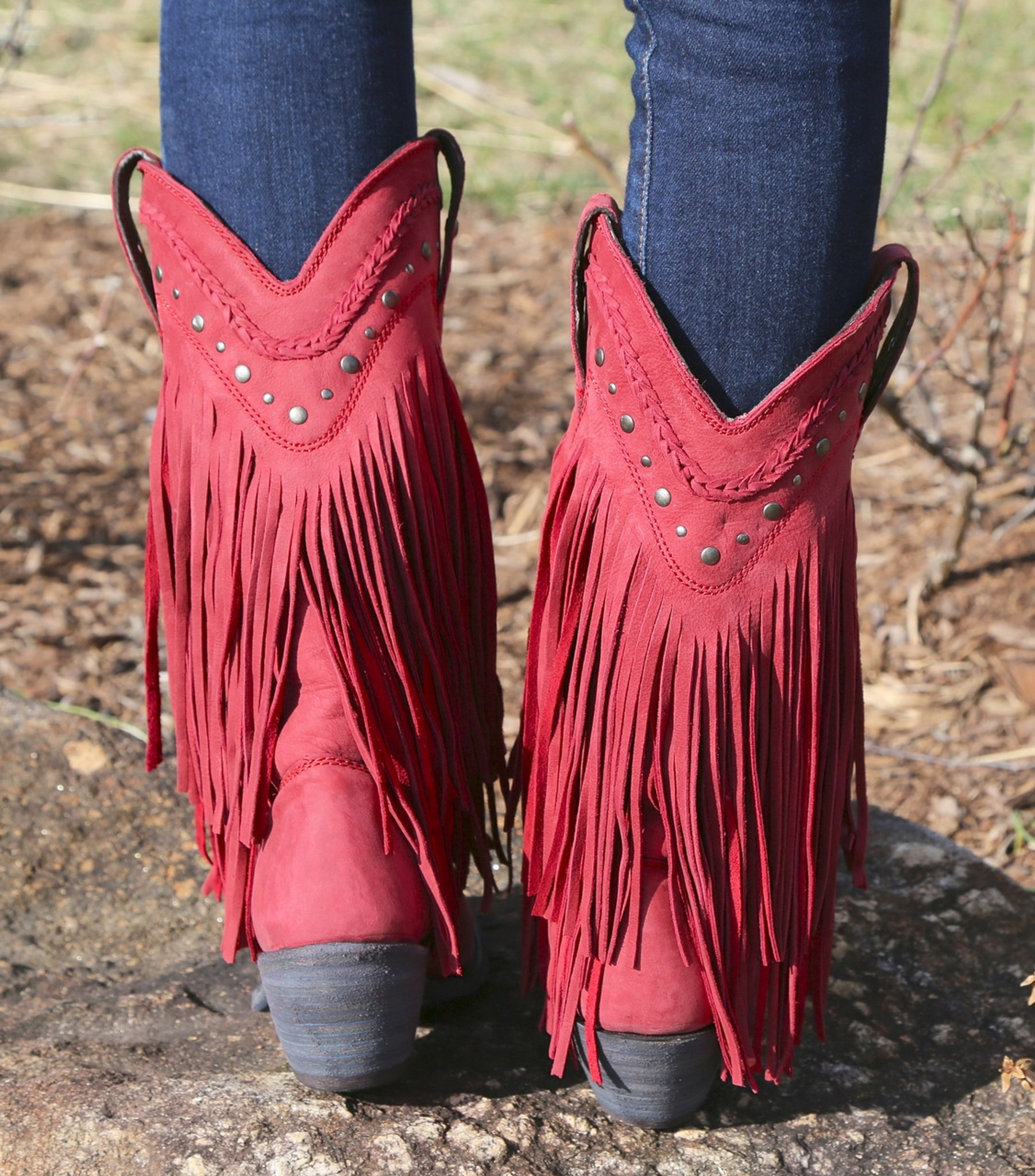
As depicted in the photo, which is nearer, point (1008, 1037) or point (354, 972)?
point (354, 972)

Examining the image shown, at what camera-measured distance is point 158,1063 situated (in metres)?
1.07

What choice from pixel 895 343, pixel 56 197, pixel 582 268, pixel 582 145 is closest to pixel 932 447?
pixel 582 145

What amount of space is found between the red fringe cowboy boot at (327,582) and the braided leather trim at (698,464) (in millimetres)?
183

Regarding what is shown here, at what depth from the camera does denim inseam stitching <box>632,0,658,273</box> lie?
0.83 metres

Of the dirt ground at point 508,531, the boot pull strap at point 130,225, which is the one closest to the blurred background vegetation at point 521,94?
the dirt ground at point 508,531

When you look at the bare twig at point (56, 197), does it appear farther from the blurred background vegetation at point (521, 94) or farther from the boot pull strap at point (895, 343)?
the boot pull strap at point (895, 343)

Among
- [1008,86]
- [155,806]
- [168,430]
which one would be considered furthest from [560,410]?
[1008,86]

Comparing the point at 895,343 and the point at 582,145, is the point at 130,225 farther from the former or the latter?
the point at 582,145

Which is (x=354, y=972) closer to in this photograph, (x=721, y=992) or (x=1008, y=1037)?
(x=721, y=992)

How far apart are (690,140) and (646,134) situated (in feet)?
0.11

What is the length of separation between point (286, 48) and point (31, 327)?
2.06 metres

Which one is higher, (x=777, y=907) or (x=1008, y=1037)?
(x=777, y=907)

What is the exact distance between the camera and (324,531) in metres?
→ 0.95

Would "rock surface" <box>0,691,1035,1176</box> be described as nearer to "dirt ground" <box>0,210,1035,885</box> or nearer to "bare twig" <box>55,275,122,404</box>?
"dirt ground" <box>0,210,1035,885</box>
